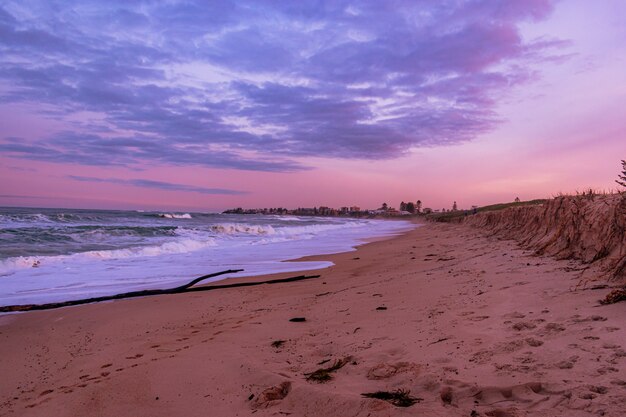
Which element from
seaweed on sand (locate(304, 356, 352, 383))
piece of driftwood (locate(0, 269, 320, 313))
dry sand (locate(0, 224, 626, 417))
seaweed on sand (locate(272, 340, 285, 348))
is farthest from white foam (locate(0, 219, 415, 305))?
seaweed on sand (locate(304, 356, 352, 383))

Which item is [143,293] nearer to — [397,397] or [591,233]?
[397,397]

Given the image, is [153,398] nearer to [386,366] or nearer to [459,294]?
[386,366]

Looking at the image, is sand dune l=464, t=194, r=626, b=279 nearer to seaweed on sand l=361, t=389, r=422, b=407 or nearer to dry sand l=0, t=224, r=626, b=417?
dry sand l=0, t=224, r=626, b=417

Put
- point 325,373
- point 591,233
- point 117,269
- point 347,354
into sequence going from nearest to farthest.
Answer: point 325,373
point 347,354
point 591,233
point 117,269

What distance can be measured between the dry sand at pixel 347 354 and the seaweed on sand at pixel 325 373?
2.5 inches

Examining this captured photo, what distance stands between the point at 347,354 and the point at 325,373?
1.66 ft

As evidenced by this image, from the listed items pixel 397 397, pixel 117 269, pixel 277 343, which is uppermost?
pixel 397 397

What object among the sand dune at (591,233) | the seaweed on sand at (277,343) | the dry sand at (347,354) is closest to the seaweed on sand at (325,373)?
the dry sand at (347,354)

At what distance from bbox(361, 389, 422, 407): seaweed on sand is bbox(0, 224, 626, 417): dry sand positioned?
67 mm

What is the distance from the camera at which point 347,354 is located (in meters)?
3.90

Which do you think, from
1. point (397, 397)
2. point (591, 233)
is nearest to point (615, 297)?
point (397, 397)

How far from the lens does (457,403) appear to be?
2621 mm

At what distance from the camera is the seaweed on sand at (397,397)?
107 inches

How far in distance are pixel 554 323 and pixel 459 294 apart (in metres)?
2.09
